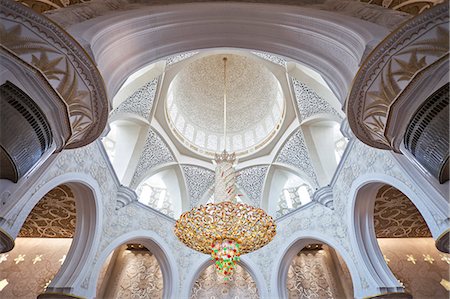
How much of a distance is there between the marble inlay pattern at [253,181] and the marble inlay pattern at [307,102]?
2.70 meters

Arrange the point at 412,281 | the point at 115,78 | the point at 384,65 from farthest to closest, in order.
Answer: the point at 412,281 < the point at 115,78 < the point at 384,65

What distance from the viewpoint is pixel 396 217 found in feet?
31.0

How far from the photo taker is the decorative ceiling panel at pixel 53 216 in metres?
7.97

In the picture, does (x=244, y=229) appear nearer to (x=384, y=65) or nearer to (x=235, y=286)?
(x=384, y=65)

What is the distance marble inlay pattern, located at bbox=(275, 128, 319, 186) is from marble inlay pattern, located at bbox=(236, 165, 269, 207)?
947mm

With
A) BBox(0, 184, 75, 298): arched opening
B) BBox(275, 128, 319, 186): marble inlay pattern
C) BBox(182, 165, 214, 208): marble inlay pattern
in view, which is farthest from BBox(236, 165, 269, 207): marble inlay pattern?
BBox(0, 184, 75, 298): arched opening

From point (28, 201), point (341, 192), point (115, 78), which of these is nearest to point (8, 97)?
point (115, 78)

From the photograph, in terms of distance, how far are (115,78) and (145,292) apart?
878 centimetres

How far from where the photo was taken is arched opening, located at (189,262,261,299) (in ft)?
35.6

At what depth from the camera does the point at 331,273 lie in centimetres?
1101

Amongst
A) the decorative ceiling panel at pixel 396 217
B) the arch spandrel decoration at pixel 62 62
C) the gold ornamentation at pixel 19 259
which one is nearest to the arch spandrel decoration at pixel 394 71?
the arch spandrel decoration at pixel 62 62

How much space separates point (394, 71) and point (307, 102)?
→ 6539mm

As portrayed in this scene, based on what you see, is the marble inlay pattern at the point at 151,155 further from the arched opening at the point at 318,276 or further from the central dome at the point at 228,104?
the arched opening at the point at 318,276

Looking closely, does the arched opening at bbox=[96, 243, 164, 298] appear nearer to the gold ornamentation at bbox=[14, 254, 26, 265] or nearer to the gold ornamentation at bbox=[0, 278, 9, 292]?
the gold ornamentation at bbox=[14, 254, 26, 265]
